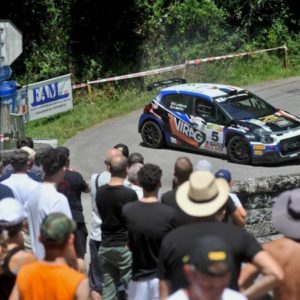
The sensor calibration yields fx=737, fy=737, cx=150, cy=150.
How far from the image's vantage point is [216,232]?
475cm

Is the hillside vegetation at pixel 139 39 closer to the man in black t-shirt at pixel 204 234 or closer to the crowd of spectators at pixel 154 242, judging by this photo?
the crowd of spectators at pixel 154 242

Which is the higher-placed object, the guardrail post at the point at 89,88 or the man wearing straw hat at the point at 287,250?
the man wearing straw hat at the point at 287,250

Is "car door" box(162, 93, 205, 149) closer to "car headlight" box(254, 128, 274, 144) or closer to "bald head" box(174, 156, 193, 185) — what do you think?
"car headlight" box(254, 128, 274, 144)

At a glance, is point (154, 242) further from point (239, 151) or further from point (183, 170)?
point (239, 151)

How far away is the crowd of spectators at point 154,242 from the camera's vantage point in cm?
445

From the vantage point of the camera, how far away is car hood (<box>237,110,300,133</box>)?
17.0m

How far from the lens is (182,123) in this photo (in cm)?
1817

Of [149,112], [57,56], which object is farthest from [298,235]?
[57,56]

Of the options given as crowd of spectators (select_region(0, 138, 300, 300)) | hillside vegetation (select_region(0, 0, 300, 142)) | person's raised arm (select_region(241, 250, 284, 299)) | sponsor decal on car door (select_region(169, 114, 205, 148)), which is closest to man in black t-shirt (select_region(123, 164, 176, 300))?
crowd of spectators (select_region(0, 138, 300, 300))

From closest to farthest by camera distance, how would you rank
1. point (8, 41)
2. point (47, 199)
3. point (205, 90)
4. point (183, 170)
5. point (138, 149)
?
point (47, 199) → point (183, 170) → point (8, 41) → point (205, 90) → point (138, 149)

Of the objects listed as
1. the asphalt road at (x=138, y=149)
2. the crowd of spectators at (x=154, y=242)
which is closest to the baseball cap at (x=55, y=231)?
the crowd of spectators at (x=154, y=242)

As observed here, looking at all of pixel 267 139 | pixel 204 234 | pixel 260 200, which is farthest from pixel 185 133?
pixel 204 234

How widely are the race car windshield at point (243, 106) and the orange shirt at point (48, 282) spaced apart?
507 inches

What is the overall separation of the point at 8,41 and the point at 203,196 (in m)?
7.46
